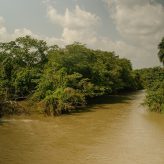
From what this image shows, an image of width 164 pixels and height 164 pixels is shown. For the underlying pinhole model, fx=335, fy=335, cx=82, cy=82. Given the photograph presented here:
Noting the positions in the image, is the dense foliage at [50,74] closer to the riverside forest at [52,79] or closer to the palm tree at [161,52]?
the riverside forest at [52,79]

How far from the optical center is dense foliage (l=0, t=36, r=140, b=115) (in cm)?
2400

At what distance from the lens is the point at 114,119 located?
22719mm

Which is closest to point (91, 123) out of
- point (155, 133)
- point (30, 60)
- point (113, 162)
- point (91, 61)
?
point (155, 133)

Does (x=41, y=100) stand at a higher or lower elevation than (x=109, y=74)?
lower

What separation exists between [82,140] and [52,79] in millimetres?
9800

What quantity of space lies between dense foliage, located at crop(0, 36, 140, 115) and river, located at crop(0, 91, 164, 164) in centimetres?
182

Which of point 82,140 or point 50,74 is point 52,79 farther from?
point 82,140

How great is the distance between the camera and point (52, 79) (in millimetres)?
24828

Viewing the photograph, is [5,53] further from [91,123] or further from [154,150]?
[154,150]

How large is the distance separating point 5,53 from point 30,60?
92.0 inches

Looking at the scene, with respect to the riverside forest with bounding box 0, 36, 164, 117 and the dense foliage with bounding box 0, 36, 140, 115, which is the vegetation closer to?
the riverside forest with bounding box 0, 36, 164, 117

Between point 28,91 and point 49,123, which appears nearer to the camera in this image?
point 49,123

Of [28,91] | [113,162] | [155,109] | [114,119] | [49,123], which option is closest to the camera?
[113,162]

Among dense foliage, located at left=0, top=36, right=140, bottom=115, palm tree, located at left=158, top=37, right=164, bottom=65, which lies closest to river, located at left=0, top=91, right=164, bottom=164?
dense foliage, located at left=0, top=36, right=140, bottom=115
